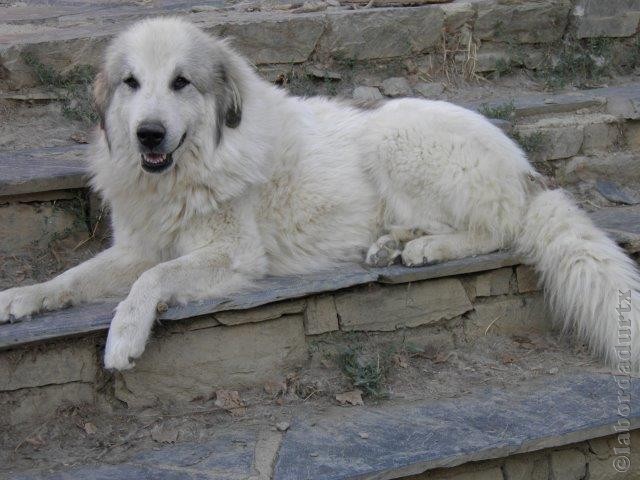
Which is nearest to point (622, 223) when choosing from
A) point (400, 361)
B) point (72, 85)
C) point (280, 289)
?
point (400, 361)

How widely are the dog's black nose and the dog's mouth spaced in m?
0.09

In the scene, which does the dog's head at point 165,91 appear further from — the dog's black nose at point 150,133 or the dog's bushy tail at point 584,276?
the dog's bushy tail at point 584,276

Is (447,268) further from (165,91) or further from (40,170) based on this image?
(40,170)

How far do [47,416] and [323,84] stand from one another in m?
3.31

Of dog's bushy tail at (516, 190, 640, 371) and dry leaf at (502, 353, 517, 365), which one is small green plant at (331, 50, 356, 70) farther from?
dry leaf at (502, 353, 517, 365)

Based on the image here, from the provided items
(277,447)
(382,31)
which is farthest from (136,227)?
(382,31)

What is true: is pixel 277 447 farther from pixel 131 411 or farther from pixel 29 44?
pixel 29 44

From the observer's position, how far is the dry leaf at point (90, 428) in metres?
3.43

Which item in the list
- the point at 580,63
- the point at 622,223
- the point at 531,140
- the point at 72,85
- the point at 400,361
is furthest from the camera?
the point at 580,63

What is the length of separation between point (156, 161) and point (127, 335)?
0.88 metres

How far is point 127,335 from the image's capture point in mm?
3316

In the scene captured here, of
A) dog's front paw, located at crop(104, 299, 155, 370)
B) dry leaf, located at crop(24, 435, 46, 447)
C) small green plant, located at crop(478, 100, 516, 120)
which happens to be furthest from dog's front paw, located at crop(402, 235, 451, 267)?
dry leaf, located at crop(24, 435, 46, 447)

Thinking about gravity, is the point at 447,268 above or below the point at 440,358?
above

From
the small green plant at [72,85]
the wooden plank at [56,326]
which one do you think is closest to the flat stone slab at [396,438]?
the wooden plank at [56,326]
